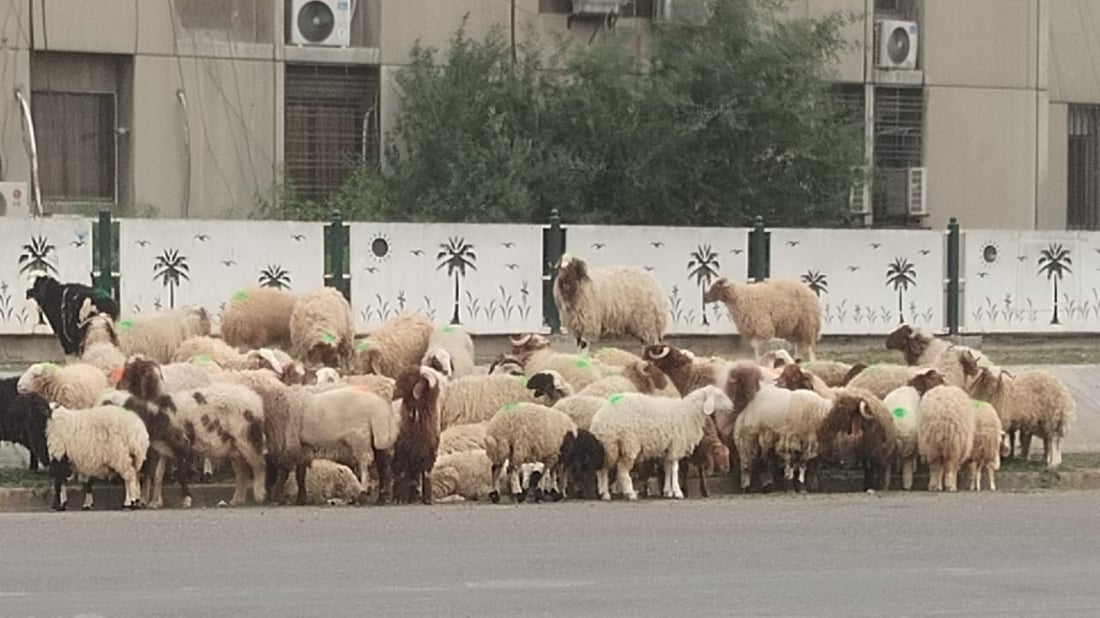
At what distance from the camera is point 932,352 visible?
22188 mm

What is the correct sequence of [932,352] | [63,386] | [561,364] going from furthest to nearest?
[932,352], [561,364], [63,386]

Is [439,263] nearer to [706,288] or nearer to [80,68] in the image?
[706,288]

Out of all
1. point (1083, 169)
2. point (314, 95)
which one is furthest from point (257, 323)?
point (1083, 169)

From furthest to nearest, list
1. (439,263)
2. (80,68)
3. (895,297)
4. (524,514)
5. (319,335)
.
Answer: (80,68) → (895,297) → (439,263) → (319,335) → (524,514)

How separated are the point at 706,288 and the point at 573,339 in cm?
289

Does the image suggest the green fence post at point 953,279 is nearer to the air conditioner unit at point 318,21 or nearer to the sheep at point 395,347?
the air conditioner unit at point 318,21

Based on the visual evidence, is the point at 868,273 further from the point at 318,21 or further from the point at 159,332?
the point at 159,332

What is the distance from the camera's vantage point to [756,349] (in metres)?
25.1

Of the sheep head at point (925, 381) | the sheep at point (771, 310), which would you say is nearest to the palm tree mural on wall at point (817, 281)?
the sheep at point (771, 310)

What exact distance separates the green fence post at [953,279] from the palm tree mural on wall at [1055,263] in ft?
4.23

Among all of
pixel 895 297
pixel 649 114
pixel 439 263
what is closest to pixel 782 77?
pixel 649 114

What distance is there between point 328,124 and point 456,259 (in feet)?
22.7

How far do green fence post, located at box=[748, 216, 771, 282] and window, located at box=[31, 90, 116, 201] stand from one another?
9.44 metres

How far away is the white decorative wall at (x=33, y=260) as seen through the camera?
82.1 feet
